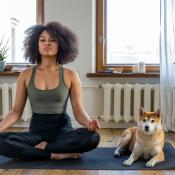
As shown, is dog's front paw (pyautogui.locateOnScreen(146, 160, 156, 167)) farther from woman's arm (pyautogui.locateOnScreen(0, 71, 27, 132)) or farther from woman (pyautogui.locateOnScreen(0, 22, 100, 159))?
woman's arm (pyautogui.locateOnScreen(0, 71, 27, 132))

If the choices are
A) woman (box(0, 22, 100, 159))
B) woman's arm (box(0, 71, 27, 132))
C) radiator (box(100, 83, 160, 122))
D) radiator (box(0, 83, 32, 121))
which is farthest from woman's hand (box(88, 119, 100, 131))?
radiator (box(0, 83, 32, 121))

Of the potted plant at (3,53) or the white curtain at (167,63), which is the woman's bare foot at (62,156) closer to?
the white curtain at (167,63)

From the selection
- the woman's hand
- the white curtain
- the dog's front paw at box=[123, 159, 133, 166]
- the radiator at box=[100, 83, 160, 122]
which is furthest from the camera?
the radiator at box=[100, 83, 160, 122]

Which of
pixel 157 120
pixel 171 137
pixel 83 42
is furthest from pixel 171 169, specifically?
pixel 83 42

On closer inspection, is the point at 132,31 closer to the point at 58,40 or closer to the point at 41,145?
the point at 58,40

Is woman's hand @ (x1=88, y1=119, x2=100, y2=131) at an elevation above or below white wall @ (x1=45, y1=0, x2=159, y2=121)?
below

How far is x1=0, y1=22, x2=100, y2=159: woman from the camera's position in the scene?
98.3 inches

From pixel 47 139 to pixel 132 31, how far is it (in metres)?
1.94

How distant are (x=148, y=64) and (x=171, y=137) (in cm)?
90

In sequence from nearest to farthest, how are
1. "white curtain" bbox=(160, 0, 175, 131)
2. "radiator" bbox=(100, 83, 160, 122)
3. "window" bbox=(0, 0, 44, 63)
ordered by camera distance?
"white curtain" bbox=(160, 0, 175, 131) < "radiator" bbox=(100, 83, 160, 122) < "window" bbox=(0, 0, 44, 63)

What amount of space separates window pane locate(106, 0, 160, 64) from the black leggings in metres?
1.67

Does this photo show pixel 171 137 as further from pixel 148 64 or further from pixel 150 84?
pixel 148 64

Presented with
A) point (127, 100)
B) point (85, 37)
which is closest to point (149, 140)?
point (127, 100)

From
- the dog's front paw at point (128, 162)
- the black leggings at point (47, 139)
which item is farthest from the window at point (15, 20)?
the dog's front paw at point (128, 162)
